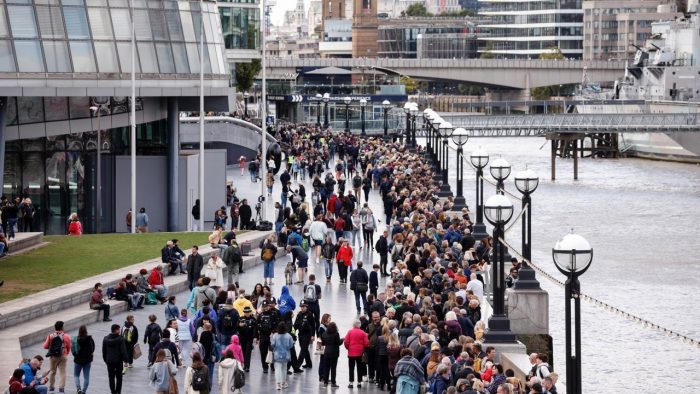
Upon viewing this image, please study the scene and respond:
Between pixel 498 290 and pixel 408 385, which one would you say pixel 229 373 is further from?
pixel 498 290

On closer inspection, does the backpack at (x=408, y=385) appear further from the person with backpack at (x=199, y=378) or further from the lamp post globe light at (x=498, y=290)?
the lamp post globe light at (x=498, y=290)

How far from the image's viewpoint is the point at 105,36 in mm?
47844

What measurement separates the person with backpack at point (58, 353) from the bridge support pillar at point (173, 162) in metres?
26.5

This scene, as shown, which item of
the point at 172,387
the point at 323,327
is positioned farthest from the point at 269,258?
the point at 172,387

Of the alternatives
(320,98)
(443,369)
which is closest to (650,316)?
(443,369)

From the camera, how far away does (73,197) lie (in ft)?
162

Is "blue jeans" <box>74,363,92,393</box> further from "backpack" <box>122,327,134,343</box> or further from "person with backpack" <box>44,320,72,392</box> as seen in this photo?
"backpack" <box>122,327,134,343</box>

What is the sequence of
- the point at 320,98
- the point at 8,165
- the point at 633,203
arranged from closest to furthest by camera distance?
the point at 8,165
the point at 633,203
the point at 320,98

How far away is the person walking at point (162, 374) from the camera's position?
2353cm

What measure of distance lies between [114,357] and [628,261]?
3717 centimetres

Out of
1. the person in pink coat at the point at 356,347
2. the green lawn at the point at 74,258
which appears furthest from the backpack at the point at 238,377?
the green lawn at the point at 74,258

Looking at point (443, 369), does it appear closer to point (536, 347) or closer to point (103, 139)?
point (536, 347)

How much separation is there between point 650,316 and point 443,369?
24.4 m

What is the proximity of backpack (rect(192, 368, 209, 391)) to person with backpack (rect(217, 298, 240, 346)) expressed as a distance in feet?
12.5
